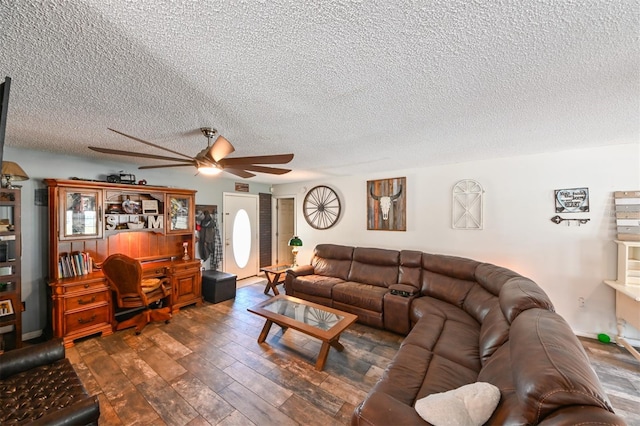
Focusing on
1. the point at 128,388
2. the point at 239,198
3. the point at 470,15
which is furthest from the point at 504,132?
the point at 239,198

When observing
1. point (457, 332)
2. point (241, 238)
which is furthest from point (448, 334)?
point (241, 238)

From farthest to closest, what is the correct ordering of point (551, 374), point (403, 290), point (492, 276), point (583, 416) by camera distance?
point (403, 290)
point (492, 276)
point (551, 374)
point (583, 416)

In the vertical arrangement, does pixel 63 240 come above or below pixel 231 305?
above

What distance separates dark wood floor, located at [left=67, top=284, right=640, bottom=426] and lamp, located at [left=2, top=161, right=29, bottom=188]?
1956 millimetres

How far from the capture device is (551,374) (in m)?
0.93

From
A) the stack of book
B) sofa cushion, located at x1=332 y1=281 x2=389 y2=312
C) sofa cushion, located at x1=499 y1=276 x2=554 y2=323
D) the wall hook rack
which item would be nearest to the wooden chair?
the stack of book

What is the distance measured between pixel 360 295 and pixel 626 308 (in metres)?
2.83

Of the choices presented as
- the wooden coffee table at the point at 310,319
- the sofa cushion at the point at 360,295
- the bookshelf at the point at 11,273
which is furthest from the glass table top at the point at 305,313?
the bookshelf at the point at 11,273

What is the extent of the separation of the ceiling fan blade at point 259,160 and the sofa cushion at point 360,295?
7.47 feet

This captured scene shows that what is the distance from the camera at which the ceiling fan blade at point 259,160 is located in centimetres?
195

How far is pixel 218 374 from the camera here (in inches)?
90.3

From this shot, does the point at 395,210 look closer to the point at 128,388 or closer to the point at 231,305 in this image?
the point at 231,305

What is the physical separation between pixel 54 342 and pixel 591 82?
416 cm

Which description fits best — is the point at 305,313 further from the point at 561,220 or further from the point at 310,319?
the point at 561,220
